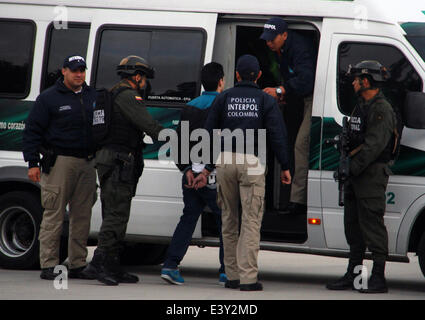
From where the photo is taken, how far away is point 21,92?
10.3 metres

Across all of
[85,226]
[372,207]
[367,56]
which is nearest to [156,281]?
[85,226]

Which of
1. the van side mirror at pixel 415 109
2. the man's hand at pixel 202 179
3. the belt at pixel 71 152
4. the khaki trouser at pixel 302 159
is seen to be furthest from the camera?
the khaki trouser at pixel 302 159

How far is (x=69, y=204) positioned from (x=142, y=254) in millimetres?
2068

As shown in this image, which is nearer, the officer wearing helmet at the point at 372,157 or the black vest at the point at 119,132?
the officer wearing helmet at the point at 372,157

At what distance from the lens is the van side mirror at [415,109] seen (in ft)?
29.7

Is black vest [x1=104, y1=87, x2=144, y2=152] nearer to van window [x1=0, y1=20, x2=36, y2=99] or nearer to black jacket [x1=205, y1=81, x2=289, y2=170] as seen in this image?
black jacket [x1=205, y1=81, x2=289, y2=170]

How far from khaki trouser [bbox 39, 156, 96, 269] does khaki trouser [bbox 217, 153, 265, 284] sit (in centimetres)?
135

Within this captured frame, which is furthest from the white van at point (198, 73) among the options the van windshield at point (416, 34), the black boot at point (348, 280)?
the black boot at point (348, 280)

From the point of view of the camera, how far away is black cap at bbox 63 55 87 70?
31.1 feet

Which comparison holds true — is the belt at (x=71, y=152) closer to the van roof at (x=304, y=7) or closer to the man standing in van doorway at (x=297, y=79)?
the van roof at (x=304, y=7)

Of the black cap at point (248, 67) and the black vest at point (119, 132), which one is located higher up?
the black cap at point (248, 67)

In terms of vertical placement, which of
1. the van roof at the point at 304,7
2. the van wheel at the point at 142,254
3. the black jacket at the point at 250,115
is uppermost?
the van roof at the point at 304,7
